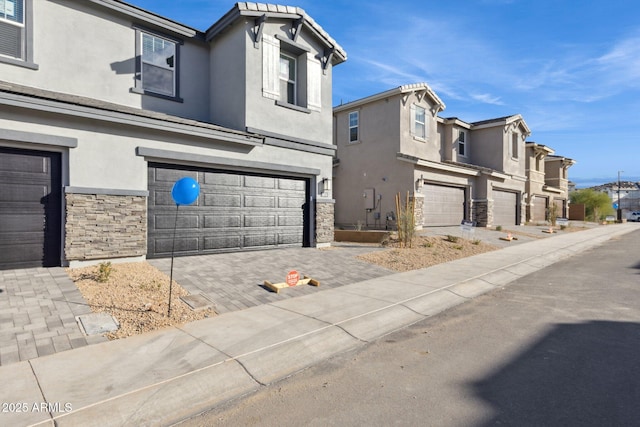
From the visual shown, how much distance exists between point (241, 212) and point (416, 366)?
754 cm

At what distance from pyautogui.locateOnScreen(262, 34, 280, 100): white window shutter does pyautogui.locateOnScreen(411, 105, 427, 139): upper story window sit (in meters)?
10.7

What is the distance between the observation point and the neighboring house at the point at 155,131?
749 cm

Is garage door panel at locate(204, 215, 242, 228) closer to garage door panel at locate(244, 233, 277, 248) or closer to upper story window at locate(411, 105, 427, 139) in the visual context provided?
garage door panel at locate(244, 233, 277, 248)

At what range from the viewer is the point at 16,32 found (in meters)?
8.51

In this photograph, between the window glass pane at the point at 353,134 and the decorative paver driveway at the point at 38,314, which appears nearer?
the decorative paver driveway at the point at 38,314

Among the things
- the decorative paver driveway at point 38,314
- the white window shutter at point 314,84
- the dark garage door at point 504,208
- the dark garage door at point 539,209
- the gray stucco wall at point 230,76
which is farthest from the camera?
the dark garage door at point 539,209

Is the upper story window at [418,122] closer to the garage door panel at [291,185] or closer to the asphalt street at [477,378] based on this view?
the garage door panel at [291,185]

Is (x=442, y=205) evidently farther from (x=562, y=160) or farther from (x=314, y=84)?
(x=562, y=160)

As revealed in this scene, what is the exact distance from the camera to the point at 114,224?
820 centimetres

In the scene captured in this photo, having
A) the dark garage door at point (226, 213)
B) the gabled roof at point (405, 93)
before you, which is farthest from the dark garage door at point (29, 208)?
the gabled roof at point (405, 93)

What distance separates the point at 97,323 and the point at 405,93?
59.1 ft

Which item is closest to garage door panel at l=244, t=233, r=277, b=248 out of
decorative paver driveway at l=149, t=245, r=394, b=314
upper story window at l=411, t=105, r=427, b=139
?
decorative paver driveway at l=149, t=245, r=394, b=314

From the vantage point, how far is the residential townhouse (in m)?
19.1

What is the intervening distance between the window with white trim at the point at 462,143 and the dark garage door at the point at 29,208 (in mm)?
23595
